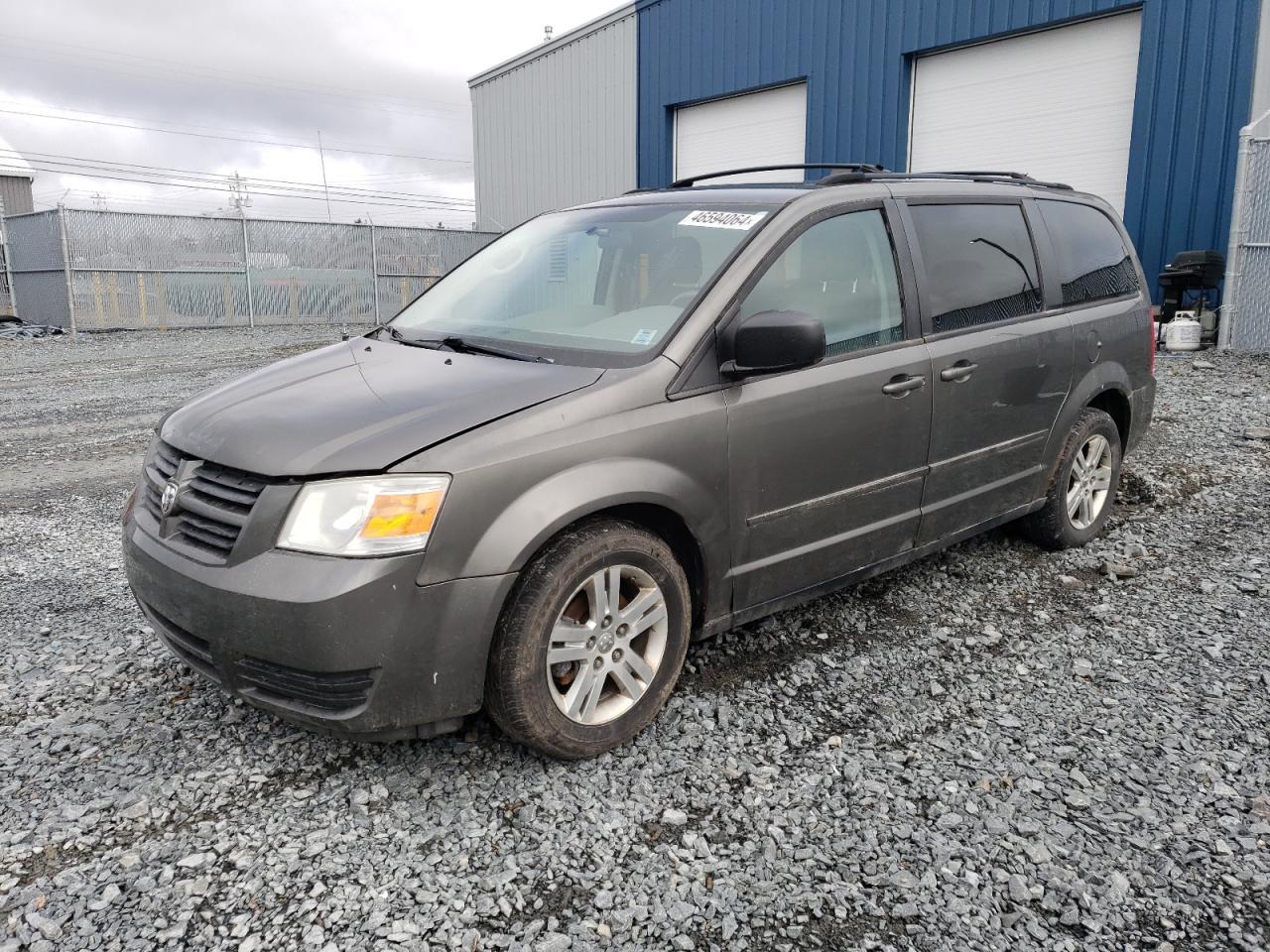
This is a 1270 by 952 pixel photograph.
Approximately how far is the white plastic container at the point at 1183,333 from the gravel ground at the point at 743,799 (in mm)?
8947

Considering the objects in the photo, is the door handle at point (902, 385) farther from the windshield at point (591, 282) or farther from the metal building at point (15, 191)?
the metal building at point (15, 191)

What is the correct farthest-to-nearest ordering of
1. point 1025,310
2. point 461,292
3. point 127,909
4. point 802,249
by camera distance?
point 1025,310 → point 461,292 → point 802,249 → point 127,909

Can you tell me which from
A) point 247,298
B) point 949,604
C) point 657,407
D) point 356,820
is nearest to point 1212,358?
point 949,604

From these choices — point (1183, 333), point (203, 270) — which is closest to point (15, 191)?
point (203, 270)

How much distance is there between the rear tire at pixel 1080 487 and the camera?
4.56 metres

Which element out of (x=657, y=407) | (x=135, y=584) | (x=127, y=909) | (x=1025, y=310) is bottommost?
(x=127, y=909)

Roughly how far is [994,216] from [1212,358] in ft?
28.9

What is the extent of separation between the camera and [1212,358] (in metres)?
11.2

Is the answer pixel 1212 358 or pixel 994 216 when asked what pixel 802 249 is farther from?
pixel 1212 358

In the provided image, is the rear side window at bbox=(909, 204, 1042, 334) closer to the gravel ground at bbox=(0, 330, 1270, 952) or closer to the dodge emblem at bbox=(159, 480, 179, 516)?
the gravel ground at bbox=(0, 330, 1270, 952)

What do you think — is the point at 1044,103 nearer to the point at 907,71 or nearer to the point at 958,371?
the point at 907,71

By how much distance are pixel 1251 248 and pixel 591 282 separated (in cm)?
1110

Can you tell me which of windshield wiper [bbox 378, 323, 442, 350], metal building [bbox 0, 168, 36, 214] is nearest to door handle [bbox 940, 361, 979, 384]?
windshield wiper [bbox 378, 323, 442, 350]

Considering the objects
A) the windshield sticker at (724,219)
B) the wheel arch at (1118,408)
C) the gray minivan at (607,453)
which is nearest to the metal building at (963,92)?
the wheel arch at (1118,408)
